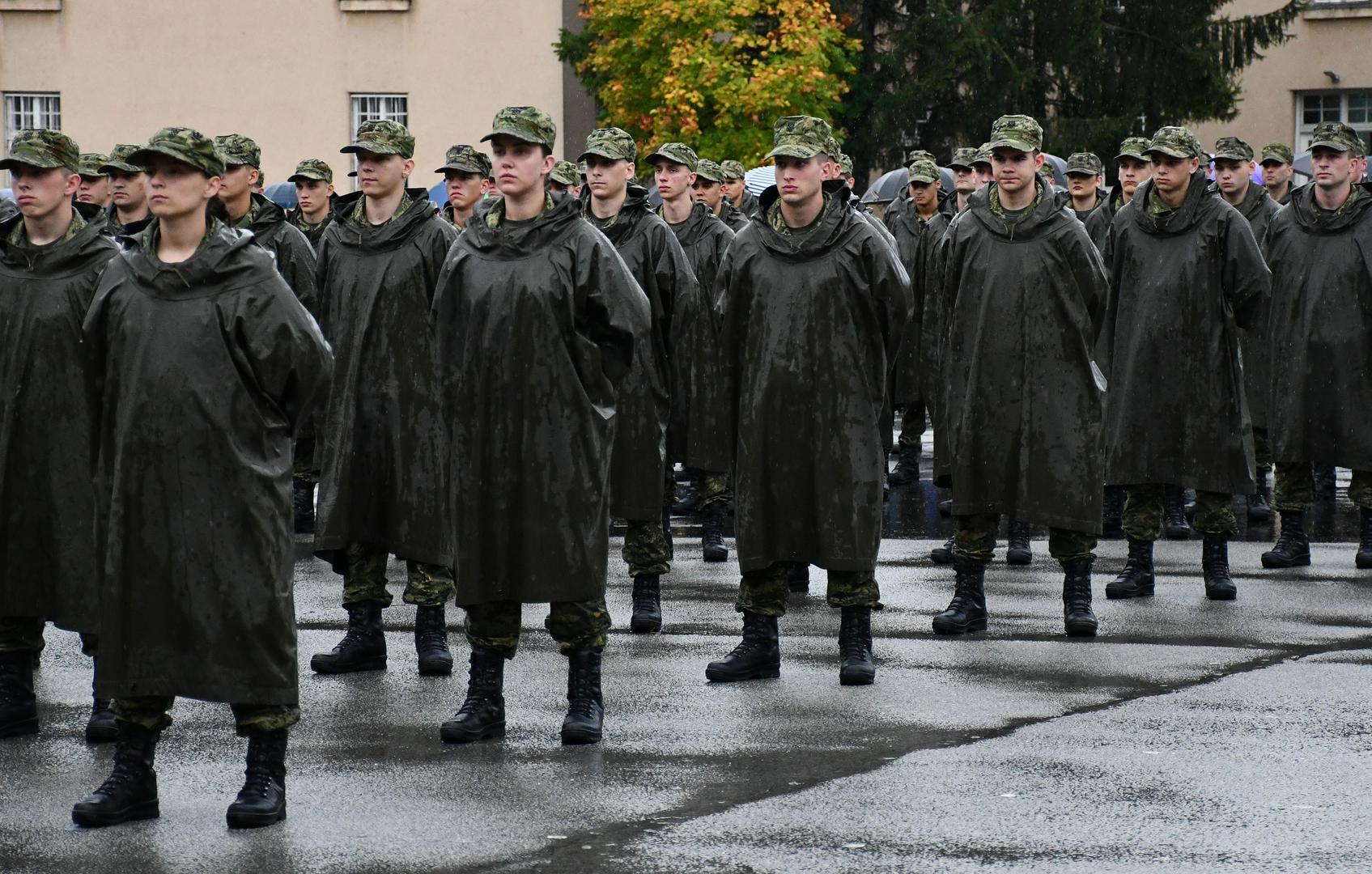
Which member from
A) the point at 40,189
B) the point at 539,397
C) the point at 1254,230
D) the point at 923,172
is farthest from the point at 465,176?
the point at 923,172

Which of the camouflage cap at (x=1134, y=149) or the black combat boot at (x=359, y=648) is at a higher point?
the camouflage cap at (x=1134, y=149)

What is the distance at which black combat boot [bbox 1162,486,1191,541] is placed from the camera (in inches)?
579

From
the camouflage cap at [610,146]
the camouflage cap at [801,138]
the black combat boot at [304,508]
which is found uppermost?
the camouflage cap at [610,146]

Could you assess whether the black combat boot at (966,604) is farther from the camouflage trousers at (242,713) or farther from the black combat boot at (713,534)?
the camouflage trousers at (242,713)

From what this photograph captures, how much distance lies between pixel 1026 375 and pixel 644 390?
1881 millimetres

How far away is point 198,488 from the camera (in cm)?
696

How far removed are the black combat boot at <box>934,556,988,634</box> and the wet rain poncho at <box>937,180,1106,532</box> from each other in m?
0.29

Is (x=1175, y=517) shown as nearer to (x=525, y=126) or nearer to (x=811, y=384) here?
(x=811, y=384)

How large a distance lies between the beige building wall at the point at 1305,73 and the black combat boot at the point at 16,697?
3789 cm

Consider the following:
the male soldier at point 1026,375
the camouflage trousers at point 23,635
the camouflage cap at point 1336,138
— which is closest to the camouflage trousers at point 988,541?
the male soldier at point 1026,375

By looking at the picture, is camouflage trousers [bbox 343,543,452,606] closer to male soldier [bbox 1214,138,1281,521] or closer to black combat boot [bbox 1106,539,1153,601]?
black combat boot [bbox 1106,539,1153,601]

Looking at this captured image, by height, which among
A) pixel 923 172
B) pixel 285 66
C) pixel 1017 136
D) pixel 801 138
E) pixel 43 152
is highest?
pixel 285 66

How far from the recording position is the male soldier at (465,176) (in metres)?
12.4

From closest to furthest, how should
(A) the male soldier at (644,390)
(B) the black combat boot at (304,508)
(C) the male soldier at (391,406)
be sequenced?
(C) the male soldier at (391,406) < (A) the male soldier at (644,390) < (B) the black combat boot at (304,508)
